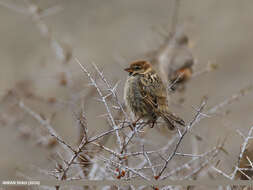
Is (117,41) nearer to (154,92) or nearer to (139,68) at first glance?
(139,68)

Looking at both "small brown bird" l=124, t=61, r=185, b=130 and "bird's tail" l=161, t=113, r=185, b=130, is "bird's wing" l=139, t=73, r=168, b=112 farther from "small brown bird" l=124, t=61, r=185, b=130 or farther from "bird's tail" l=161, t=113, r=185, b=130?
"bird's tail" l=161, t=113, r=185, b=130

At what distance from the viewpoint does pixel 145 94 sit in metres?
5.36

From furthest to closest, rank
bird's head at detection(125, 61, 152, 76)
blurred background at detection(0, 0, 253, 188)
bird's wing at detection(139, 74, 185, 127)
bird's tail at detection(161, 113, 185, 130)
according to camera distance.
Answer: blurred background at detection(0, 0, 253, 188)
bird's head at detection(125, 61, 152, 76)
bird's wing at detection(139, 74, 185, 127)
bird's tail at detection(161, 113, 185, 130)

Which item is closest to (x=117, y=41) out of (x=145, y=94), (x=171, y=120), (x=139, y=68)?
(x=139, y=68)

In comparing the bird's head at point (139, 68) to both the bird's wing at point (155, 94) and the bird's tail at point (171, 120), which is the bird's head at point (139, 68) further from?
the bird's tail at point (171, 120)

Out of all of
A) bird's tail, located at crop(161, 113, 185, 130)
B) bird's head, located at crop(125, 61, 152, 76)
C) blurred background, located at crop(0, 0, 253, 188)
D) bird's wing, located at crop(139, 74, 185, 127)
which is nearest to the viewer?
bird's tail, located at crop(161, 113, 185, 130)

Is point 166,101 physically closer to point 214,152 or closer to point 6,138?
point 214,152

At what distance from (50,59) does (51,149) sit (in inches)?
198

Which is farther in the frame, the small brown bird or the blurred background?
the blurred background

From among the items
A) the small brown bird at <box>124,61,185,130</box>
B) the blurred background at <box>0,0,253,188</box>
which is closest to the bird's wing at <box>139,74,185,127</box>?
the small brown bird at <box>124,61,185,130</box>

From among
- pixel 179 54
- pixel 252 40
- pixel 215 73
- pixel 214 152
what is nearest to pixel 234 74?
pixel 215 73

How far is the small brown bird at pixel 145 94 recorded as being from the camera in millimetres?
5230

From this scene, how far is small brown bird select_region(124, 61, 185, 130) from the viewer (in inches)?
206

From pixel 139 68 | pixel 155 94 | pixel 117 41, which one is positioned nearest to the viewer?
pixel 155 94
